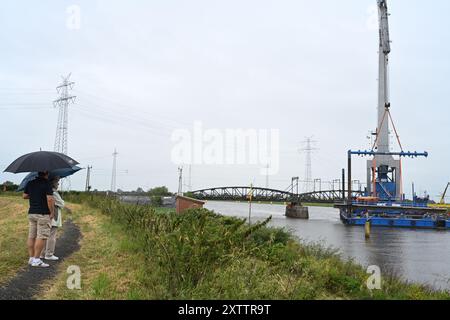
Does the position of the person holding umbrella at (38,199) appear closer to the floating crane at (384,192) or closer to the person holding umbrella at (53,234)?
the person holding umbrella at (53,234)

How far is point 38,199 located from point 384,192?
66.5 metres

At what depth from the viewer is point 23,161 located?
8.49m

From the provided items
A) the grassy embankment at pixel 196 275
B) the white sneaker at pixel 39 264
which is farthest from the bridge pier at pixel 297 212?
the white sneaker at pixel 39 264

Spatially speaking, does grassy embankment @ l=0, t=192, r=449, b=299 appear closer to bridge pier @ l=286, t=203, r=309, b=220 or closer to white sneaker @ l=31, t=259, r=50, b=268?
white sneaker @ l=31, t=259, r=50, b=268

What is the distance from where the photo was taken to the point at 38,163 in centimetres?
841

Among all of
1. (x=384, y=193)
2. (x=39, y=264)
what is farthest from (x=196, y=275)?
(x=384, y=193)

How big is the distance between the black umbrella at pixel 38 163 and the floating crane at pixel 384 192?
55305 mm

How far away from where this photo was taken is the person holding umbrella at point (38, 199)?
833cm

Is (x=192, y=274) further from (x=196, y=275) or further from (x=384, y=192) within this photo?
(x=384, y=192)
